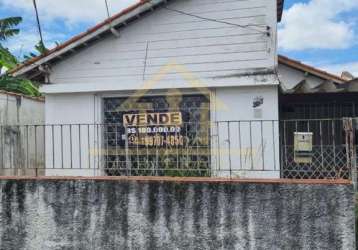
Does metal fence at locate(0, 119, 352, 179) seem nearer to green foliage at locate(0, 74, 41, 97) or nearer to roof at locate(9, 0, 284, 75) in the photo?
roof at locate(9, 0, 284, 75)

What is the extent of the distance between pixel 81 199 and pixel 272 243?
243 cm

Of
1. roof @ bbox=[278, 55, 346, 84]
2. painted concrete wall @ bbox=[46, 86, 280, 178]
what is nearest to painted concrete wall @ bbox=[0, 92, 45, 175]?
A: painted concrete wall @ bbox=[46, 86, 280, 178]

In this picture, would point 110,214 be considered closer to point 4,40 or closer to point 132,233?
point 132,233

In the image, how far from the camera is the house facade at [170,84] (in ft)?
24.3

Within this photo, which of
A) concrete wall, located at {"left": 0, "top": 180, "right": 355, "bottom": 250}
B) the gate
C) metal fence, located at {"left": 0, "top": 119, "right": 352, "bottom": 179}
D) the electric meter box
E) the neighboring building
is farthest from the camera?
the neighboring building

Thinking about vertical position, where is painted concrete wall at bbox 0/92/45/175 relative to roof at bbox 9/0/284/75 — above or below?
below

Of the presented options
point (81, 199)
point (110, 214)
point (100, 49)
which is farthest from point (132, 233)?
point (100, 49)

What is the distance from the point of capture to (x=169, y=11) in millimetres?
7816

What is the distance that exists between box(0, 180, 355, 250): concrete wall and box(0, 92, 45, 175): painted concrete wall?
1.58 metres

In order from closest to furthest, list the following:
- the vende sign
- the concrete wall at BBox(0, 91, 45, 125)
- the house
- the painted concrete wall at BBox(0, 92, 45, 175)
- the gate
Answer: the gate
the house
the painted concrete wall at BBox(0, 92, 45, 175)
the vende sign
the concrete wall at BBox(0, 91, 45, 125)

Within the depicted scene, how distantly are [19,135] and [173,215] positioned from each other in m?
4.87

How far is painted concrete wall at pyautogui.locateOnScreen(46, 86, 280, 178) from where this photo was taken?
23.8 ft

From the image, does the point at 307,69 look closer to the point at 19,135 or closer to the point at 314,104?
the point at 314,104

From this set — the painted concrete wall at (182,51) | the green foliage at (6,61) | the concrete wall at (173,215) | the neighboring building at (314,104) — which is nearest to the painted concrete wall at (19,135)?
the painted concrete wall at (182,51)
